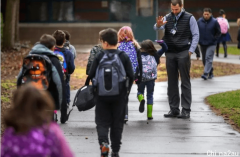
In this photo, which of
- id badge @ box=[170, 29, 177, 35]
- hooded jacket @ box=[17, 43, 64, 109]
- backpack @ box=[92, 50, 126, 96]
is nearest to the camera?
backpack @ box=[92, 50, 126, 96]

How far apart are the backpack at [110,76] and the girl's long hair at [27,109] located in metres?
3.09

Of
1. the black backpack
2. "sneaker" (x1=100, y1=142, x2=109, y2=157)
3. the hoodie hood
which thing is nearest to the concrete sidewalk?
the black backpack

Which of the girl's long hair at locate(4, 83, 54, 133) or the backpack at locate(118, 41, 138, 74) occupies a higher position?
the girl's long hair at locate(4, 83, 54, 133)

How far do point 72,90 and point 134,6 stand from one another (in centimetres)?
1803

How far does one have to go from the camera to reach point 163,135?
27.6ft

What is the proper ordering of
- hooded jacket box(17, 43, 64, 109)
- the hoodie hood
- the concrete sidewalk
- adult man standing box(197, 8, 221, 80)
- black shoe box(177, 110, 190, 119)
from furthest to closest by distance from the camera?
1. adult man standing box(197, 8, 221, 80)
2. black shoe box(177, 110, 190, 119)
3. the concrete sidewalk
4. the hoodie hood
5. hooded jacket box(17, 43, 64, 109)

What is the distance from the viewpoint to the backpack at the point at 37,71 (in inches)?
263

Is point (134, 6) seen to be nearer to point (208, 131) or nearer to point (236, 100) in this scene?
point (236, 100)

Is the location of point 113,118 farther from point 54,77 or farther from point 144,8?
point 144,8

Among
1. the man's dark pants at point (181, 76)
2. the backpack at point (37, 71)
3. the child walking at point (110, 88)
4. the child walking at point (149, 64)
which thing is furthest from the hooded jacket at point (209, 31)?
the backpack at point (37, 71)

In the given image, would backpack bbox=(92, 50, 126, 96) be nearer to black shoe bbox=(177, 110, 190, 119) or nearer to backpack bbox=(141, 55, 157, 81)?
backpack bbox=(141, 55, 157, 81)

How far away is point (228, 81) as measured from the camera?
51.7 feet

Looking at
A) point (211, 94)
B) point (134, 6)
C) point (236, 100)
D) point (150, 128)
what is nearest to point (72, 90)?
point (211, 94)

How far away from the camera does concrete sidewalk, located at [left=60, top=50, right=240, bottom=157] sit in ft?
24.2
